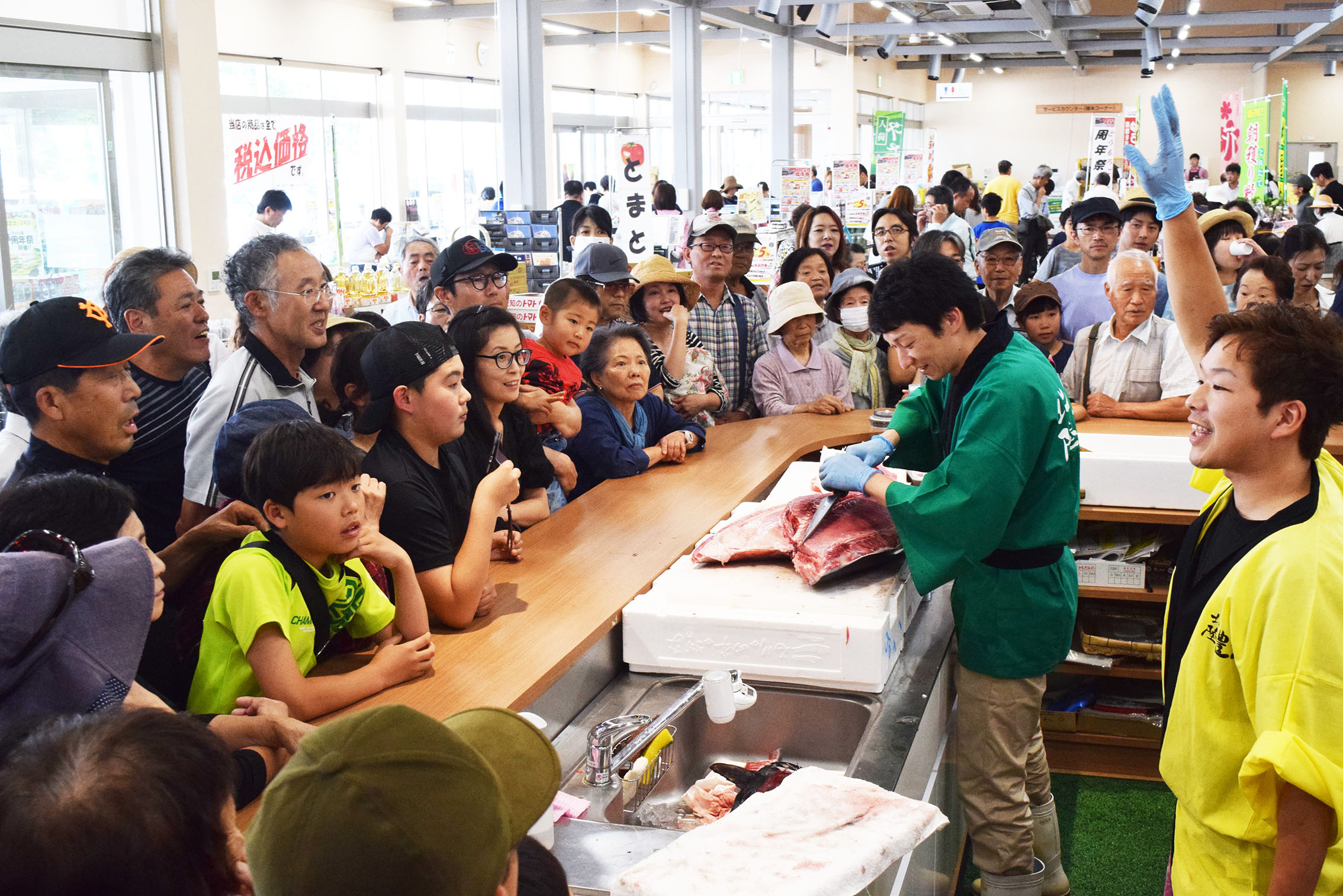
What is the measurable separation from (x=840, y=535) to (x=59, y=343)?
6.06 ft

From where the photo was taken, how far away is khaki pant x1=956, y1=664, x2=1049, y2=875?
9.38 ft

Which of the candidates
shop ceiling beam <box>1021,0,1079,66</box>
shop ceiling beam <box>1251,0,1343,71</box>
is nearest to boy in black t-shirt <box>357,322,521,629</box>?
shop ceiling beam <box>1021,0,1079,66</box>

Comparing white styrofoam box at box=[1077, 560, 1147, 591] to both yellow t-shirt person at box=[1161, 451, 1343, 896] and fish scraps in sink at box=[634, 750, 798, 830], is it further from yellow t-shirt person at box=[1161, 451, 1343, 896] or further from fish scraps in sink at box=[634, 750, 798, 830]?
yellow t-shirt person at box=[1161, 451, 1343, 896]

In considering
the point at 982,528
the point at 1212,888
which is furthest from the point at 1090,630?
the point at 1212,888

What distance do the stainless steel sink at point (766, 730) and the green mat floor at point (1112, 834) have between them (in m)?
1.02

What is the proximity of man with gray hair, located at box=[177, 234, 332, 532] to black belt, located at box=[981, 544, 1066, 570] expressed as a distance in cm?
188

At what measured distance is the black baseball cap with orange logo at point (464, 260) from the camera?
395 cm

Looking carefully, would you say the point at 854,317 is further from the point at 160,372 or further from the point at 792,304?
the point at 160,372

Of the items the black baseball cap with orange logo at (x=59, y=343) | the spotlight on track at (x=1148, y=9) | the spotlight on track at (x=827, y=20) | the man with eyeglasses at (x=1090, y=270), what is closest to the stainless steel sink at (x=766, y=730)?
the black baseball cap with orange logo at (x=59, y=343)

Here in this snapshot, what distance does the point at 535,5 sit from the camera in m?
9.59

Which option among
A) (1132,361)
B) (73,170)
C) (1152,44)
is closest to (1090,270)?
(1132,361)

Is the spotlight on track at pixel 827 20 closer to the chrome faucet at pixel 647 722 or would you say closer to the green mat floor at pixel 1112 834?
the green mat floor at pixel 1112 834

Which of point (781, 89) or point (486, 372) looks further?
point (781, 89)

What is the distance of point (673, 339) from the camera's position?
4762 mm
